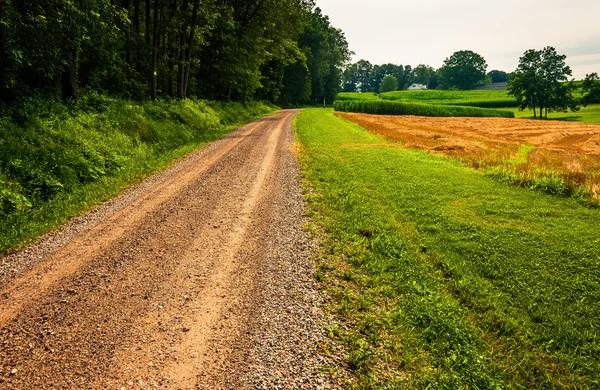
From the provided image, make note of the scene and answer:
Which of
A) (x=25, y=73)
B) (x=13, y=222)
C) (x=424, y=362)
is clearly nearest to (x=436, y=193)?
(x=424, y=362)

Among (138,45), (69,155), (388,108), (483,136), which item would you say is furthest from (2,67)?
(388,108)

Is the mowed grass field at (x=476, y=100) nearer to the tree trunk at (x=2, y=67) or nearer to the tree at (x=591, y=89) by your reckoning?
the tree at (x=591, y=89)

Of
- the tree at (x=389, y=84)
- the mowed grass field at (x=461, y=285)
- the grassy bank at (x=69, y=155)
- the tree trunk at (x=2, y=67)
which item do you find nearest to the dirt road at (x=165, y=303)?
the mowed grass field at (x=461, y=285)

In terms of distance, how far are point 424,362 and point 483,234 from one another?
192 inches

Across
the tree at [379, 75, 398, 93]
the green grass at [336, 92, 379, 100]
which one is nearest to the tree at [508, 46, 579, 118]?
the green grass at [336, 92, 379, 100]

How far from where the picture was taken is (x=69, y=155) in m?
11.1

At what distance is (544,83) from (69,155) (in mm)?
99849

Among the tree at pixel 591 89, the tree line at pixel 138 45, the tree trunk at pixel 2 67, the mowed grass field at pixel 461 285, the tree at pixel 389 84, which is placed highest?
the tree at pixel 389 84

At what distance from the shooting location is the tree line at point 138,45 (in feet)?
40.3

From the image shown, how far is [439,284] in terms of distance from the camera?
582 cm

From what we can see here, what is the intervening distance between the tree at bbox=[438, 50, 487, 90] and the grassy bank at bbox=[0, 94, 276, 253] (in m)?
170

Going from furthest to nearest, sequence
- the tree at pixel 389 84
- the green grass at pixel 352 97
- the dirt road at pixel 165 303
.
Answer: the tree at pixel 389 84
the green grass at pixel 352 97
the dirt road at pixel 165 303

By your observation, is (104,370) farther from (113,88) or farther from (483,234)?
(113,88)

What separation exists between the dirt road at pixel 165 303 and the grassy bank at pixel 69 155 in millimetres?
1164
